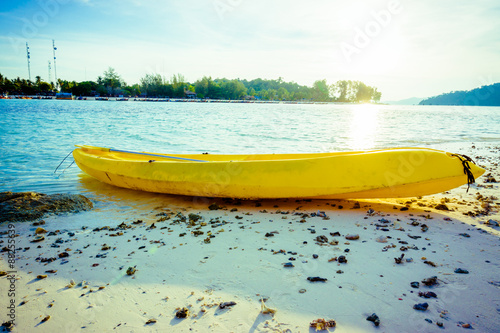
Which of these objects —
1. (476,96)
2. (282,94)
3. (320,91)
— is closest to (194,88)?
(282,94)

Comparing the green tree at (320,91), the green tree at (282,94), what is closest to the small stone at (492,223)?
the green tree at (282,94)

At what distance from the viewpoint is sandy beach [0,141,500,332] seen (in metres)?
1.91

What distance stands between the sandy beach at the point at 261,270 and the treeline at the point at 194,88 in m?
102

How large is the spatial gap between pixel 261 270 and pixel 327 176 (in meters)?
1.86

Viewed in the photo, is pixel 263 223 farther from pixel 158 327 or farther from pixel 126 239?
pixel 158 327

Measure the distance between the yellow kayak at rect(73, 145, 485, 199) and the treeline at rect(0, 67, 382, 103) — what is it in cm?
10083

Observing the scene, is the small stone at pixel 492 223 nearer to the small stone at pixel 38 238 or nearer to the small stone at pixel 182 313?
the small stone at pixel 182 313

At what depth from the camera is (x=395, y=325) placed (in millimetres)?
1815

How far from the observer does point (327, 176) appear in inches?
152

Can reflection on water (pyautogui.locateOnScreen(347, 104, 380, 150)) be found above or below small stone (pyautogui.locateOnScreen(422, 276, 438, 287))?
above

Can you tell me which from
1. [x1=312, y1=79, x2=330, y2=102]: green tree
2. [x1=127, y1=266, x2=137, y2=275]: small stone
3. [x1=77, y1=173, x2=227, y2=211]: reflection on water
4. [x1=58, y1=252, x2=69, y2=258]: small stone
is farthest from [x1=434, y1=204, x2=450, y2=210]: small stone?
[x1=312, y1=79, x2=330, y2=102]: green tree

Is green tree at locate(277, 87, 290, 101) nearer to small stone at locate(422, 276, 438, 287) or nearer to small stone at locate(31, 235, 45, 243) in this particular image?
small stone at locate(31, 235, 45, 243)

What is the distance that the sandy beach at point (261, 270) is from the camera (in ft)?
6.27

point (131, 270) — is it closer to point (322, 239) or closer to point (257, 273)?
point (257, 273)
